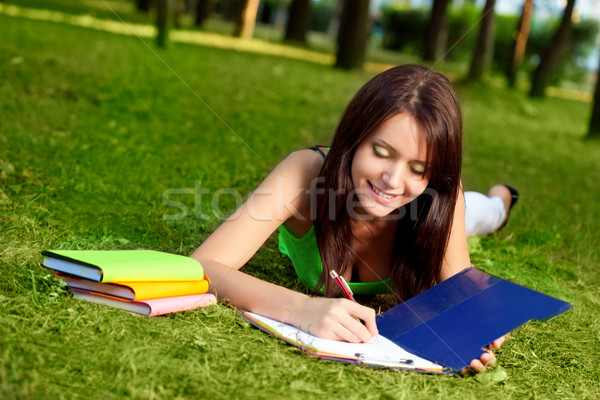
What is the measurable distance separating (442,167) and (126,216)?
6.69 feet

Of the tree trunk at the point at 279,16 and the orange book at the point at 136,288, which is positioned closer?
the orange book at the point at 136,288

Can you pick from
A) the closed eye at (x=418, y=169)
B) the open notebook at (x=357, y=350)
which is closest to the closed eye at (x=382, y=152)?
the closed eye at (x=418, y=169)

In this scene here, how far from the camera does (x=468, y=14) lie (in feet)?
83.3

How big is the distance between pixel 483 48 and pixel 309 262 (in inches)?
454

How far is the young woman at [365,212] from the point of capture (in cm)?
238

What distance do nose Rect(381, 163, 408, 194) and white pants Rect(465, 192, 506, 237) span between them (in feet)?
5.55

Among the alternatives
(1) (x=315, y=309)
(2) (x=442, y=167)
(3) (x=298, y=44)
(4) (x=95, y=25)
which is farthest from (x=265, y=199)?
(3) (x=298, y=44)

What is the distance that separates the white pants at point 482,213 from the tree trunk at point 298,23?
16.0 m

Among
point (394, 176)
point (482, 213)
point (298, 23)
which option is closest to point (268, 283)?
point (394, 176)

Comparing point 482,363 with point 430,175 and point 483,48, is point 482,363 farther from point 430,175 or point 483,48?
point 483,48

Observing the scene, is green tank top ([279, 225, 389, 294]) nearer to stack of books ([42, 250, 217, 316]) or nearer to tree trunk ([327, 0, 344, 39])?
stack of books ([42, 250, 217, 316])

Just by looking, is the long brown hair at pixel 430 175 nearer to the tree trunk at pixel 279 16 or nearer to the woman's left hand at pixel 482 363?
the woman's left hand at pixel 482 363

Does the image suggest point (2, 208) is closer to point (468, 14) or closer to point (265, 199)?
point (265, 199)

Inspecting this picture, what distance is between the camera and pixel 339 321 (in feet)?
7.22
